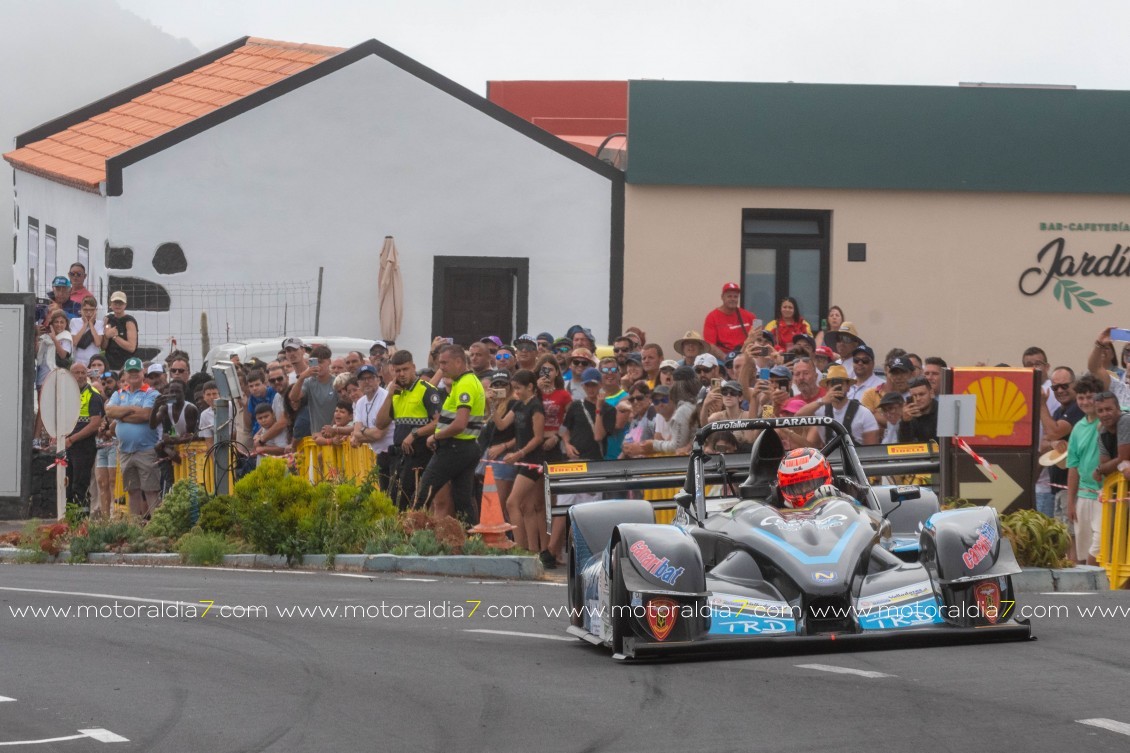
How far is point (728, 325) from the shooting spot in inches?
957

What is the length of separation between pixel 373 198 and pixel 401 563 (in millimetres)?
12234

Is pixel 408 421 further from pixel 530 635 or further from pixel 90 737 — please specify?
pixel 90 737

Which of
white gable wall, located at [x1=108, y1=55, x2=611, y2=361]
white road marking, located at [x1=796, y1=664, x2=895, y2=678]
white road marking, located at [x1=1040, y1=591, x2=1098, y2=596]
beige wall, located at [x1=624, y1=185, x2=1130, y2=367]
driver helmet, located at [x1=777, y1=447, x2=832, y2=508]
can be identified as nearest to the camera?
white road marking, located at [x1=796, y1=664, x2=895, y2=678]

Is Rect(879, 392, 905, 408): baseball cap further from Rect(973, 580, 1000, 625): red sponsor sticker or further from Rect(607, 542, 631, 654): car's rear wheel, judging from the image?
Rect(607, 542, 631, 654): car's rear wheel

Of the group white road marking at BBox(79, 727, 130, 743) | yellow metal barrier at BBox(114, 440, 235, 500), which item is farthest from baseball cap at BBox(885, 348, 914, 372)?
white road marking at BBox(79, 727, 130, 743)

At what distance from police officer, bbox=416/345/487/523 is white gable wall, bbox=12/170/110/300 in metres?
11.4

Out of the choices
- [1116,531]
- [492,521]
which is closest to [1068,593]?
[1116,531]

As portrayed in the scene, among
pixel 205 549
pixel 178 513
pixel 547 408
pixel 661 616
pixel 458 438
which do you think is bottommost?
pixel 205 549

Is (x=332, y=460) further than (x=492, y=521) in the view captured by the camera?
Yes

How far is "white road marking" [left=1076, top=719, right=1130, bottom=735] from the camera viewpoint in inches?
298

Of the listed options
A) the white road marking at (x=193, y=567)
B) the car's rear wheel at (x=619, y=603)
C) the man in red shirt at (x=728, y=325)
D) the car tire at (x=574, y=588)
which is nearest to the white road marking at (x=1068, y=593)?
the car tire at (x=574, y=588)

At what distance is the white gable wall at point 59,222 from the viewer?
1104 inches

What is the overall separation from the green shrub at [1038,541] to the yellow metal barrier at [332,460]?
7.17m

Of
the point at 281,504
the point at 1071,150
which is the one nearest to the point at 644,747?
the point at 281,504
